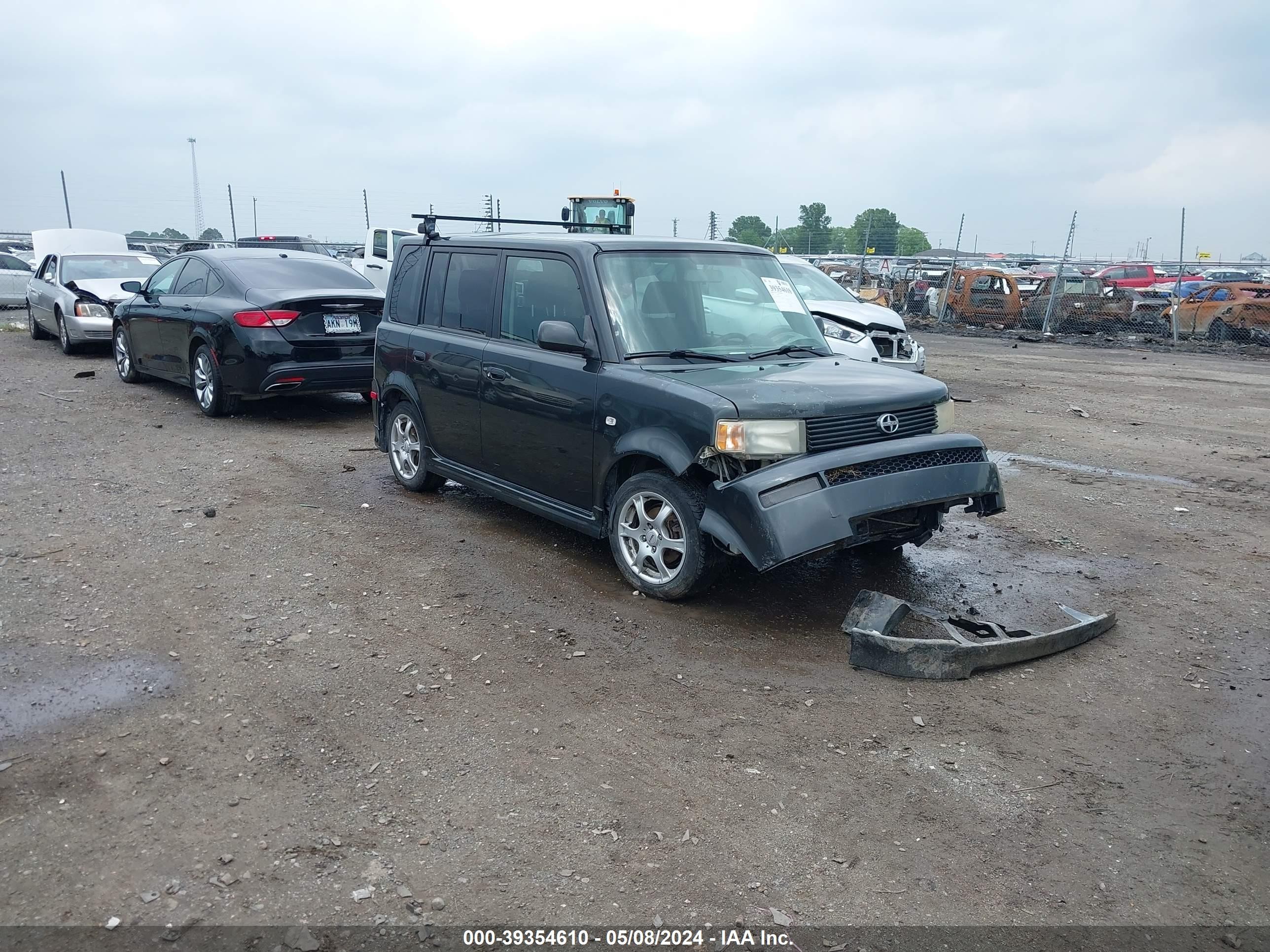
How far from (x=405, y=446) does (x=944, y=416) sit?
3.94 meters

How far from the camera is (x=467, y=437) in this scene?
21.5 feet

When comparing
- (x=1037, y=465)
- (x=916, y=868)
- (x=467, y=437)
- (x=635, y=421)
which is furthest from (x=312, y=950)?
(x=1037, y=465)

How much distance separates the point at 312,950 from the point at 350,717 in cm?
137

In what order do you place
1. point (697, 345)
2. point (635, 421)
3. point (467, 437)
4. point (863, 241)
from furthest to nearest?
1. point (863, 241)
2. point (467, 437)
3. point (697, 345)
4. point (635, 421)

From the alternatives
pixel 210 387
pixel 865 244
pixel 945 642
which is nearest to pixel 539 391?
pixel 945 642

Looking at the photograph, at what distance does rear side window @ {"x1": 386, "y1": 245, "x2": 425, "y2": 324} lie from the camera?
700 cm

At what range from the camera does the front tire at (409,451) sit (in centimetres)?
711

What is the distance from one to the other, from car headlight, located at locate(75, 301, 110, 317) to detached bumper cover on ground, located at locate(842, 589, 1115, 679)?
43.7ft

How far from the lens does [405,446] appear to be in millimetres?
7391

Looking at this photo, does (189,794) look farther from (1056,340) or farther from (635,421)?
(1056,340)

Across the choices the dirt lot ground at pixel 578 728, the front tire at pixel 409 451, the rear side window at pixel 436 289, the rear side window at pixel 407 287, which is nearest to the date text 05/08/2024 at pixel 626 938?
the dirt lot ground at pixel 578 728

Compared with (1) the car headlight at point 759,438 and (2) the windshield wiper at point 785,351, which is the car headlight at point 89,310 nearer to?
(2) the windshield wiper at point 785,351

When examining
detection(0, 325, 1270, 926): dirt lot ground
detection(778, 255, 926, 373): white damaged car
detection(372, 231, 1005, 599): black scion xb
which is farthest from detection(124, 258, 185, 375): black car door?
detection(778, 255, 926, 373): white damaged car

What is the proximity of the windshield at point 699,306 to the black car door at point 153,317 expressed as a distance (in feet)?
23.1
